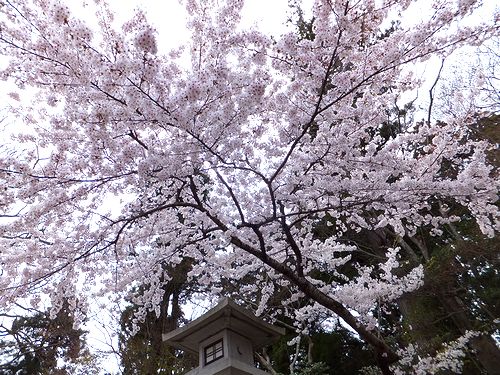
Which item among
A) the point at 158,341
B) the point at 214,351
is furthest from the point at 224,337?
the point at 158,341

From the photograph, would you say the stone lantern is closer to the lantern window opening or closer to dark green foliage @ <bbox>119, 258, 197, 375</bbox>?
the lantern window opening

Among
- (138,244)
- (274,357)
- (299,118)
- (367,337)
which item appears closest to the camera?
(299,118)

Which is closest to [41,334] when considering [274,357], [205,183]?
[274,357]

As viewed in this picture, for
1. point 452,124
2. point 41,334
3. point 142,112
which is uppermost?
point 41,334

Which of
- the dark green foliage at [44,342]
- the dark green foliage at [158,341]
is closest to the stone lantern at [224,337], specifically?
the dark green foliage at [158,341]

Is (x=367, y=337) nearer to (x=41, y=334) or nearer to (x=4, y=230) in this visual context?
(x=4, y=230)

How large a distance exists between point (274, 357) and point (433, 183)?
735 centimetres

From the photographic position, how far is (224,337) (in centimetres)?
475

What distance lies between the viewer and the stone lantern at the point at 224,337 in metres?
4.52

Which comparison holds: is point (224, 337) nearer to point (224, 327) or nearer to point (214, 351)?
point (224, 327)

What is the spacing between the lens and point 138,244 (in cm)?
511

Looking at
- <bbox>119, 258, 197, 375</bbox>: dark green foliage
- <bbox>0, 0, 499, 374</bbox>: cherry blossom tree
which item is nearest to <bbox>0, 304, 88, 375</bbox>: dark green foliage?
<bbox>119, 258, 197, 375</bbox>: dark green foliage

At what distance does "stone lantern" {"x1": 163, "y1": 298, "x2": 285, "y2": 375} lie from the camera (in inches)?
178

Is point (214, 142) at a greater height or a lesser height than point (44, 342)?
lesser
